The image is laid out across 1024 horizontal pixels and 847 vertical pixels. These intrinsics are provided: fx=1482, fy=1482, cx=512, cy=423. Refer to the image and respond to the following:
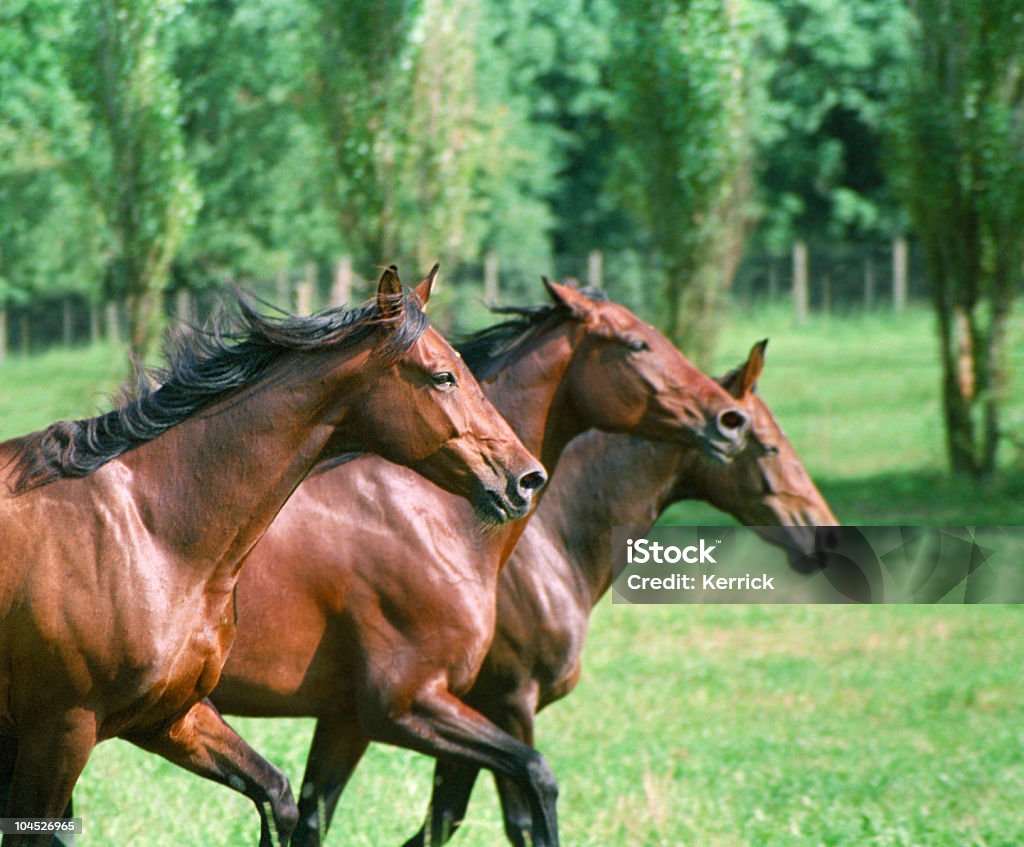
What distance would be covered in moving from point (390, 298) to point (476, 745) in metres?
1.60

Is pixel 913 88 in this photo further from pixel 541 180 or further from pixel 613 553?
pixel 541 180

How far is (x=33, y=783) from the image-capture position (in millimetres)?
3861

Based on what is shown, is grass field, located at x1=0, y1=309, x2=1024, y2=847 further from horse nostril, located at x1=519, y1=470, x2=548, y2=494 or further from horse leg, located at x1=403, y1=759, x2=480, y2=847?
horse nostril, located at x1=519, y1=470, x2=548, y2=494

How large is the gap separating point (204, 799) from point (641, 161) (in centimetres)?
1106

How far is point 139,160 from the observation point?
14617mm

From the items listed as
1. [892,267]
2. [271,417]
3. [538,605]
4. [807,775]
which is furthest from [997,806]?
[892,267]

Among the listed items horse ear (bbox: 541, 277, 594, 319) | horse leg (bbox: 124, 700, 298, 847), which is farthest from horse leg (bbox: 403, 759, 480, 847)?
horse ear (bbox: 541, 277, 594, 319)

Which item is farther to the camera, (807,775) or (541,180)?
(541,180)

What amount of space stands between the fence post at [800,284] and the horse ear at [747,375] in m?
20.4

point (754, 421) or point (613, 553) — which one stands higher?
point (754, 421)

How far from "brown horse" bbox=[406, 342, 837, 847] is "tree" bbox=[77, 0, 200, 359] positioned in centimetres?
897

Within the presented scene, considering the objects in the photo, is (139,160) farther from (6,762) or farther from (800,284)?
(800,284)

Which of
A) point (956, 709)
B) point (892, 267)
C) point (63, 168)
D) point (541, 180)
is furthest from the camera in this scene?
point (541, 180)

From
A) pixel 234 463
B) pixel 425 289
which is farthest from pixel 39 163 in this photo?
pixel 234 463
